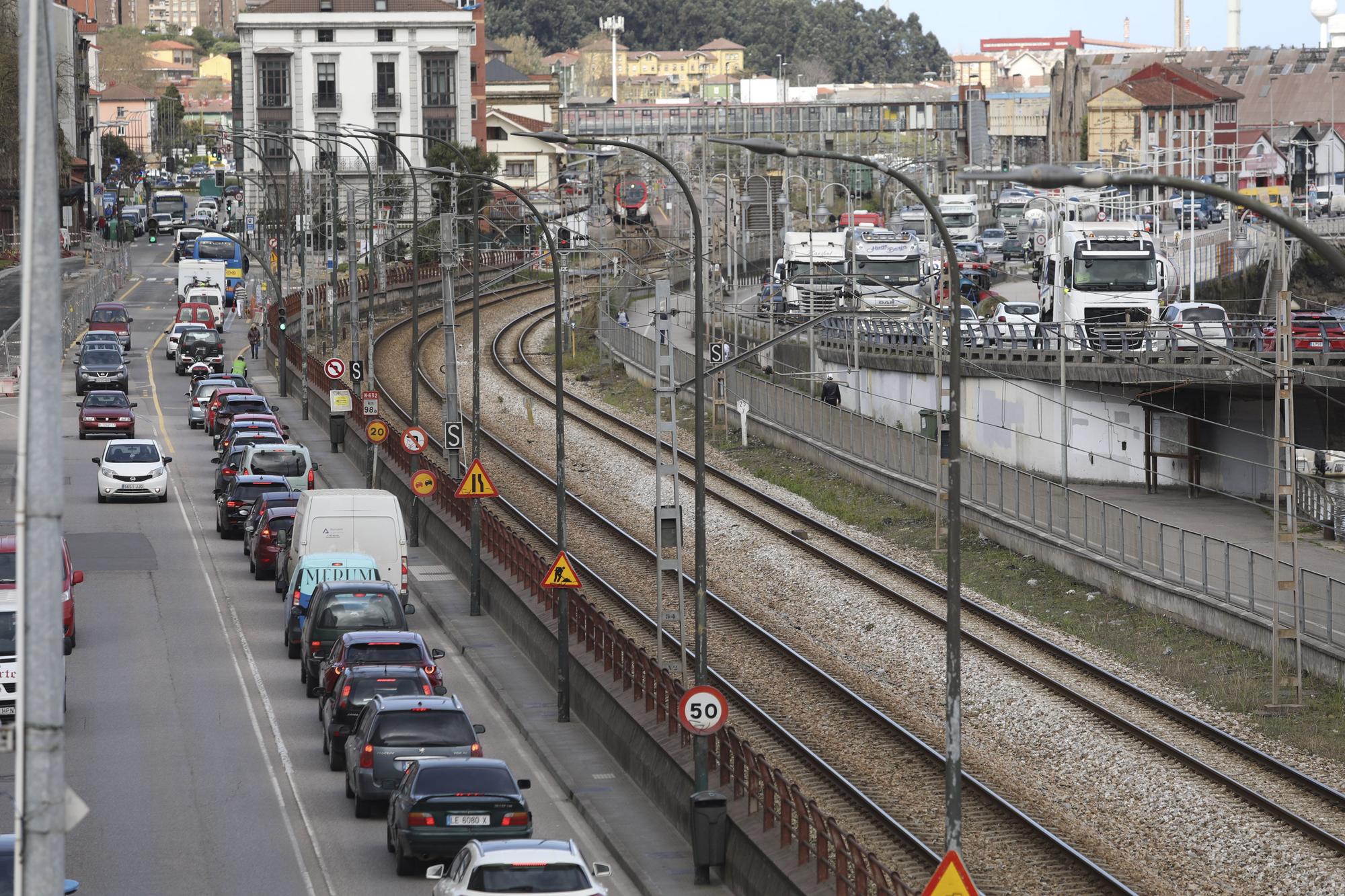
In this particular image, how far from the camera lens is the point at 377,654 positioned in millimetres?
26734

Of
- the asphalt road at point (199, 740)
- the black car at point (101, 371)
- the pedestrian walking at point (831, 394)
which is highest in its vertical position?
the black car at point (101, 371)

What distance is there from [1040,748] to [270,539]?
52.3ft

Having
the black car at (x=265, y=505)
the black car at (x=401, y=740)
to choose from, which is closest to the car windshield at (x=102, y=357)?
the black car at (x=265, y=505)

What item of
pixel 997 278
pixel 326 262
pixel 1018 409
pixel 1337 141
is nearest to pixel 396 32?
pixel 326 262

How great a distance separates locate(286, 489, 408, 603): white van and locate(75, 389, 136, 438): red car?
954 inches

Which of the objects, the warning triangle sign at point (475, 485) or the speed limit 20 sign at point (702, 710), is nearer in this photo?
the speed limit 20 sign at point (702, 710)

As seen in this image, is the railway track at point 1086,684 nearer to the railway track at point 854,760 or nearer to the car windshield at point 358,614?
the railway track at point 854,760

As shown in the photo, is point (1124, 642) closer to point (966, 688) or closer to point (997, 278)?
point (966, 688)

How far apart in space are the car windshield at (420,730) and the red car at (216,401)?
35.6 meters

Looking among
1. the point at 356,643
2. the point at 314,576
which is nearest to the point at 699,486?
the point at 356,643

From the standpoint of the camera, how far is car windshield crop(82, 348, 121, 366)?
66.5 m

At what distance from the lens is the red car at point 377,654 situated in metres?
26.6

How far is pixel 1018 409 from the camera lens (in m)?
52.4

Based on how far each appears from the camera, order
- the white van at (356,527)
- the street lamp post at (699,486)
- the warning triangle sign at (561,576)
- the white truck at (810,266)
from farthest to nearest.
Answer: the white truck at (810,266) → the white van at (356,527) → the warning triangle sign at (561,576) → the street lamp post at (699,486)
